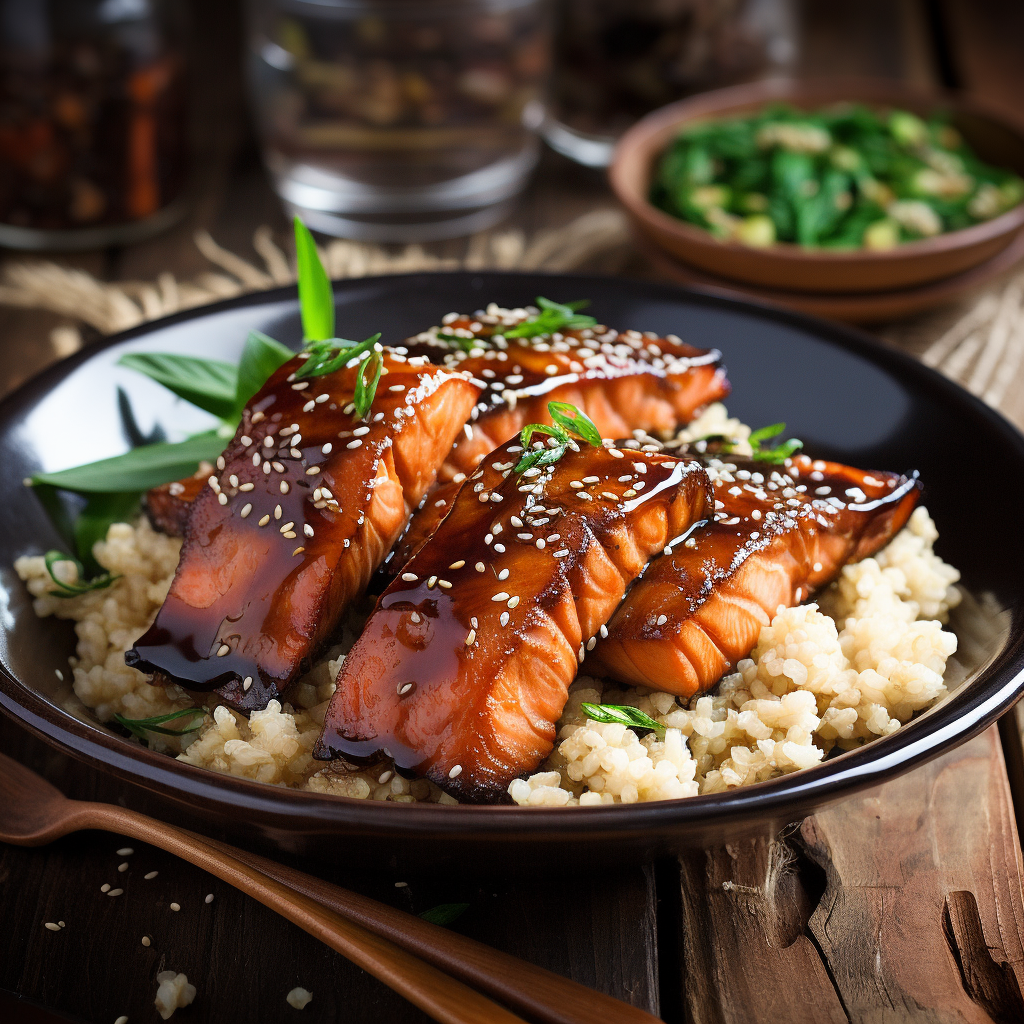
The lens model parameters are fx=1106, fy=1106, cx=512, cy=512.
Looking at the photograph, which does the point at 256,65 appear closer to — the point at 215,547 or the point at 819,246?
the point at 819,246

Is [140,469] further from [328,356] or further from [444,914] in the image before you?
[444,914]

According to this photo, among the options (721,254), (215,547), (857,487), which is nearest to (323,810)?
(215,547)

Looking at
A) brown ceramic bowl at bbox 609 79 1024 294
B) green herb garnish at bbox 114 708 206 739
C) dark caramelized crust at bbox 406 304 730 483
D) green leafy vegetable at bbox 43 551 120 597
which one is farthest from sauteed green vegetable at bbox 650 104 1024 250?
green herb garnish at bbox 114 708 206 739

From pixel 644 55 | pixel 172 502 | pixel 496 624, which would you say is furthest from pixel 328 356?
pixel 644 55

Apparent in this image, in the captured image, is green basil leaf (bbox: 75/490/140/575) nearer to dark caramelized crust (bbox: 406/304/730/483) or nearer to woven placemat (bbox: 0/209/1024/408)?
dark caramelized crust (bbox: 406/304/730/483)

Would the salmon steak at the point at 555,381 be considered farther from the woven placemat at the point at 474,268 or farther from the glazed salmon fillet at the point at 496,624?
the woven placemat at the point at 474,268
